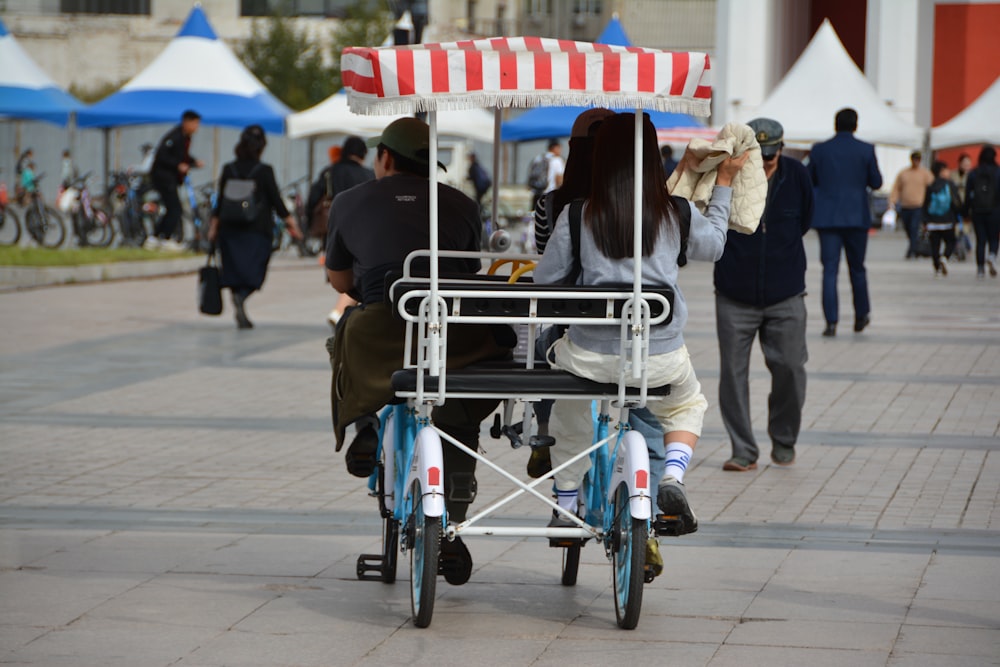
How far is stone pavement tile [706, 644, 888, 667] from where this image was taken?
5094mm

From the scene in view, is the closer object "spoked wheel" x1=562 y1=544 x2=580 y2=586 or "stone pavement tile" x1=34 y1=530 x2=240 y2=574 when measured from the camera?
"spoked wheel" x1=562 y1=544 x2=580 y2=586

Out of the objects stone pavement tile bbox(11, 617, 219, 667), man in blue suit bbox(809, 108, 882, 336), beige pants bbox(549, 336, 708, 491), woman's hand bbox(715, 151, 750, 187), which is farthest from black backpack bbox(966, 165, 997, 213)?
stone pavement tile bbox(11, 617, 219, 667)

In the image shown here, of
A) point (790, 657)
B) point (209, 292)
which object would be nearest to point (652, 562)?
point (790, 657)

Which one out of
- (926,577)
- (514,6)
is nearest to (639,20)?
(514,6)

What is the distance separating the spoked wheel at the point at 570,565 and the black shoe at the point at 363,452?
77 centimetres

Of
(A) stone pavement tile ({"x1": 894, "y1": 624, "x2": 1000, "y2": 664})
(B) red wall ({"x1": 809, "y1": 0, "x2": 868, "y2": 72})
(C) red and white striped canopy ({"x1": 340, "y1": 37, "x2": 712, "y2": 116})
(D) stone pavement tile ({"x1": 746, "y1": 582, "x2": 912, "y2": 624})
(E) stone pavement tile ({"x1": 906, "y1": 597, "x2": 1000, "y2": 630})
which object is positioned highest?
(B) red wall ({"x1": 809, "y1": 0, "x2": 868, "y2": 72})

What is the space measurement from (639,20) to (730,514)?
61.9 meters

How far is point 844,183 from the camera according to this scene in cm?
1538

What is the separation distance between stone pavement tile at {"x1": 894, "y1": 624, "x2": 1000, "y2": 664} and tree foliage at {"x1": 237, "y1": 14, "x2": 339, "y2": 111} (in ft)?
154

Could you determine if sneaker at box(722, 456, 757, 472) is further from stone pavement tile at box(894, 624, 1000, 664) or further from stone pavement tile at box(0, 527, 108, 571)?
stone pavement tile at box(0, 527, 108, 571)

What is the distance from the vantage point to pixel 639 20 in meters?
67.9

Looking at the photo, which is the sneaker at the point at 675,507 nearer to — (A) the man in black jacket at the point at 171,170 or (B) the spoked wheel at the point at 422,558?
(B) the spoked wheel at the point at 422,558

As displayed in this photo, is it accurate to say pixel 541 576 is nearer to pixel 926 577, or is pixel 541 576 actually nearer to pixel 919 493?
pixel 926 577

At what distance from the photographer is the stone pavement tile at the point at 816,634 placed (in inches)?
Result: 210
